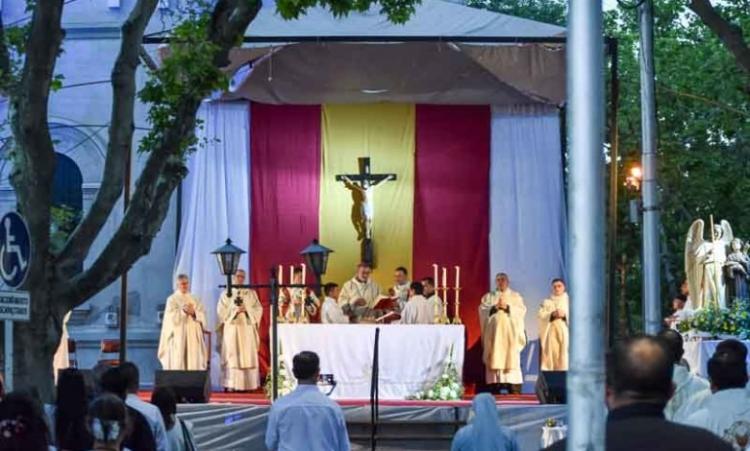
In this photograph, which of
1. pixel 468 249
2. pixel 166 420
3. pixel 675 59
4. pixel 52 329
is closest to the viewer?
pixel 166 420

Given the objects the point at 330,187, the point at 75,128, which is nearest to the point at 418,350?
the point at 330,187

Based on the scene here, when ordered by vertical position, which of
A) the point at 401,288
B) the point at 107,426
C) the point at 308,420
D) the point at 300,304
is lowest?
the point at 308,420

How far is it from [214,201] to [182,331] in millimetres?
2584

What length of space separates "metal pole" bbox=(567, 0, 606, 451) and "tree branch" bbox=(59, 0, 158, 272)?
29.3ft

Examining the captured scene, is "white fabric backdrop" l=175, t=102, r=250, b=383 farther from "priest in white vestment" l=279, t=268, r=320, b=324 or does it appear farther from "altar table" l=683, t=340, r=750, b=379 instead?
"altar table" l=683, t=340, r=750, b=379

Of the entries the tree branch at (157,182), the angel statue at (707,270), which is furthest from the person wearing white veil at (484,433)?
the angel statue at (707,270)

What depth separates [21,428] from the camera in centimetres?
714

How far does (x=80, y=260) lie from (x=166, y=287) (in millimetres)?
15095

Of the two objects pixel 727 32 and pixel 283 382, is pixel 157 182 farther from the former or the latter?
pixel 283 382

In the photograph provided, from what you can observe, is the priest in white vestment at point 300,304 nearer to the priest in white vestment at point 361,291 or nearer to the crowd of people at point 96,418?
the priest in white vestment at point 361,291

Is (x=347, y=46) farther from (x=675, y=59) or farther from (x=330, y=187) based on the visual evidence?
(x=675, y=59)

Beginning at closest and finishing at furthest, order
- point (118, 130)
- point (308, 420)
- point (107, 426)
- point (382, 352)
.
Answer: point (107, 426)
point (308, 420)
point (118, 130)
point (382, 352)

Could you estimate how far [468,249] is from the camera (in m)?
29.0

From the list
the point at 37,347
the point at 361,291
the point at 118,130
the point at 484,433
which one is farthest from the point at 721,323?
the point at 484,433
